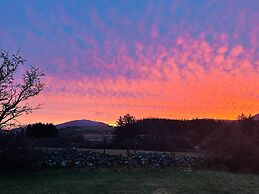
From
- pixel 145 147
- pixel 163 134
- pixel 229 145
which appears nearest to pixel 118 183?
pixel 229 145

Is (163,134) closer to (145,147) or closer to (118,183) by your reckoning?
(145,147)

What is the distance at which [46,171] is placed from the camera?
1079 inches

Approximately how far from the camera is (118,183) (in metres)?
20.6

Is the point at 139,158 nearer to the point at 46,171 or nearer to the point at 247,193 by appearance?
the point at 46,171

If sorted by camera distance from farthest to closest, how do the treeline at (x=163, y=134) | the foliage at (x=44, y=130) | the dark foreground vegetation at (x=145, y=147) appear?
the treeline at (x=163, y=134), the foliage at (x=44, y=130), the dark foreground vegetation at (x=145, y=147)

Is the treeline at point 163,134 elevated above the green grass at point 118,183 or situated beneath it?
elevated above

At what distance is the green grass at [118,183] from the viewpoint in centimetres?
1878

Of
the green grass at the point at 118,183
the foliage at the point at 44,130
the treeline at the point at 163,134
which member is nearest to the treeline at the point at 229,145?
the treeline at the point at 163,134

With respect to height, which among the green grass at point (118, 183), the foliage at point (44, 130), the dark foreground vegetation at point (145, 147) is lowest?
the green grass at point (118, 183)

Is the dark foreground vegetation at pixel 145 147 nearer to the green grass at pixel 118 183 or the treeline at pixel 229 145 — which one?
the treeline at pixel 229 145

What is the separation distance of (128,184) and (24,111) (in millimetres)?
11533

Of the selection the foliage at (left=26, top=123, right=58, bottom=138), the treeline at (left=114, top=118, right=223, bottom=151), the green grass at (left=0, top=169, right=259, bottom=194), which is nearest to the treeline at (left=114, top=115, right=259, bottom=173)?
the treeline at (left=114, top=118, right=223, bottom=151)

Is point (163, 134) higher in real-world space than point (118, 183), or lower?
higher

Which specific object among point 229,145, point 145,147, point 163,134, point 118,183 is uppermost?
point 163,134
